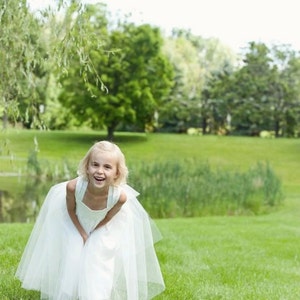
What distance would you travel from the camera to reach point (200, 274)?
561cm

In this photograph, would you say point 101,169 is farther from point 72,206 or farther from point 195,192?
point 195,192

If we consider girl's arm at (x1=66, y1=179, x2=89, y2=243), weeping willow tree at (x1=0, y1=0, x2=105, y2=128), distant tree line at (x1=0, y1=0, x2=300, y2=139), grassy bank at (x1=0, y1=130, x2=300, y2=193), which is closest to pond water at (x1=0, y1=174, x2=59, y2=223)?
weeping willow tree at (x1=0, y1=0, x2=105, y2=128)

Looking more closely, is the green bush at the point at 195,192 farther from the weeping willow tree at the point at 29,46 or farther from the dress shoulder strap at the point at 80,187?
the dress shoulder strap at the point at 80,187

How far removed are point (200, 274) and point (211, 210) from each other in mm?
6200

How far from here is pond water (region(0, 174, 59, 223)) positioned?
1228 centimetres

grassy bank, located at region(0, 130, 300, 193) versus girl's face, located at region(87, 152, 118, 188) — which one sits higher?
girl's face, located at region(87, 152, 118, 188)

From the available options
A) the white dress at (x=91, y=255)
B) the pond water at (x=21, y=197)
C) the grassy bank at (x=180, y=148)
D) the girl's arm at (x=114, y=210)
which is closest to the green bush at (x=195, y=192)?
the pond water at (x=21, y=197)

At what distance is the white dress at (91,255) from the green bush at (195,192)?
7.35 metres

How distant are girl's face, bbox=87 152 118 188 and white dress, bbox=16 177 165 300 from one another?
94 mm

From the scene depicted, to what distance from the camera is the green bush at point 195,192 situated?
11.5 m

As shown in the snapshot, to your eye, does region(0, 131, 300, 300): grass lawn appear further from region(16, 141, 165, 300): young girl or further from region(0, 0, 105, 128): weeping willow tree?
region(16, 141, 165, 300): young girl

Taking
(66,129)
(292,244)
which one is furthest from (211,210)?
(66,129)

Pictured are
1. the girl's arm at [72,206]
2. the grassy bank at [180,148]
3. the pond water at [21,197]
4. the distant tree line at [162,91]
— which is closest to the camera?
the girl's arm at [72,206]

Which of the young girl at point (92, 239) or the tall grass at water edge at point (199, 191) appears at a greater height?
the young girl at point (92, 239)
